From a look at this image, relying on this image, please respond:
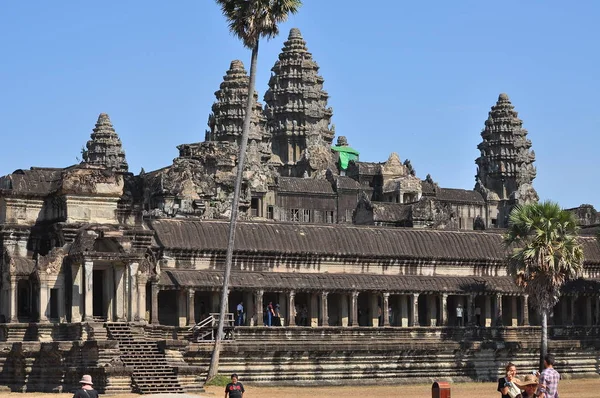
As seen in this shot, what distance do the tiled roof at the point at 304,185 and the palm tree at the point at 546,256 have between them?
66010mm

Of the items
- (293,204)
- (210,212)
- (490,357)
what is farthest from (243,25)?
(293,204)

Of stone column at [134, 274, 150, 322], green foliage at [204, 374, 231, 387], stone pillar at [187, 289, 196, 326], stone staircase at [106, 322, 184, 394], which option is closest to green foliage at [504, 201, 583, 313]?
stone pillar at [187, 289, 196, 326]

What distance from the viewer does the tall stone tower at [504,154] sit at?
18050 cm

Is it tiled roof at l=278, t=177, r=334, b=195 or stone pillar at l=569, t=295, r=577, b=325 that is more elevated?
tiled roof at l=278, t=177, r=334, b=195

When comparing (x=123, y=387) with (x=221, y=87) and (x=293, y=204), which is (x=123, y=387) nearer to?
(x=293, y=204)

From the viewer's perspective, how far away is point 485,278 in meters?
83.4

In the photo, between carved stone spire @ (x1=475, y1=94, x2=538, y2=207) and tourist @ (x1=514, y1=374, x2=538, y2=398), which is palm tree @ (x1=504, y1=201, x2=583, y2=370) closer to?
tourist @ (x1=514, y1=374, x2=538, y2=398)

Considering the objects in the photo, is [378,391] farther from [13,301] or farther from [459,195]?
[459,195]

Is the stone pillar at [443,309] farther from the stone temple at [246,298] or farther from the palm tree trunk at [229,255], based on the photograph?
the palm tree trunk at [229,255]

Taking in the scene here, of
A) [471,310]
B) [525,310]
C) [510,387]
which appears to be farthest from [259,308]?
[510,387]

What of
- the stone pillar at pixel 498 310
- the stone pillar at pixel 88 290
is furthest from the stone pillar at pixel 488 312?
the stone pillar at pixel 88 290

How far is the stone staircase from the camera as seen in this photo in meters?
62.2

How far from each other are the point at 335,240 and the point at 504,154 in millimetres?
103313

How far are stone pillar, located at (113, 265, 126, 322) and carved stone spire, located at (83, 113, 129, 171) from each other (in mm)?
117103
